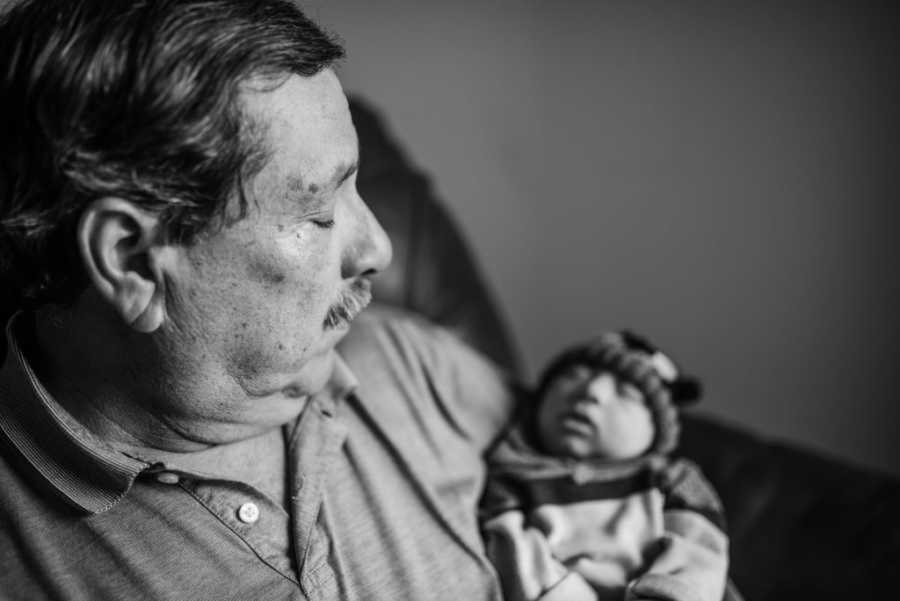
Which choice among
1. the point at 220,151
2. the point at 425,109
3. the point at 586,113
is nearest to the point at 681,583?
the point at 220,151

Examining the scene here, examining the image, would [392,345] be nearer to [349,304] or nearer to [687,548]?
[349,304]

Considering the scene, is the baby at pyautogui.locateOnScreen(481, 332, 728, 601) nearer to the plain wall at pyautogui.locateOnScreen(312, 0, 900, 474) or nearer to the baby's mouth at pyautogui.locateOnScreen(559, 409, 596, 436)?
the baby's mouth at pyautogui.locateOnScreen(559, 409, 596, 436)

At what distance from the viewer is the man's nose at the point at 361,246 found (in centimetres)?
99

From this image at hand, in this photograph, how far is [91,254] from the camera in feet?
2.83

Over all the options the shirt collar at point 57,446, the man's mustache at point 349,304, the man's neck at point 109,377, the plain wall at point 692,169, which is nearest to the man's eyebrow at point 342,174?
the man's mustache at point 349,304

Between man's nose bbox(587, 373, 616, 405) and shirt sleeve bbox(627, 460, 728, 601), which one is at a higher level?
man's nose bbox(587, 373, 616, 405)

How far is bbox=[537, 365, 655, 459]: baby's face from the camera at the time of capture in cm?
131

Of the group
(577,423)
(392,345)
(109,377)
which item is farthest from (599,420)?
(109,377)

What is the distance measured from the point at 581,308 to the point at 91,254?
6.27ft

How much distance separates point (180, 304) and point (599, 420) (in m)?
0.69

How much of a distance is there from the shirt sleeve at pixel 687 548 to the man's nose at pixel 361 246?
1.79 feet

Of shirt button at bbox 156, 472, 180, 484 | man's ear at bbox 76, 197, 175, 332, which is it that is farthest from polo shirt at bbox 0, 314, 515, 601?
man's ear at bbox 76, 197, 175, 332

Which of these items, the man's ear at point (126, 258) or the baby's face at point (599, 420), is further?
the baby's face at point (599, 420)

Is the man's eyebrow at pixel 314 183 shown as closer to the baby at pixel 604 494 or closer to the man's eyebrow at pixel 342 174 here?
the man's eyebrow at pixel 342 174
